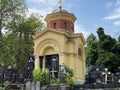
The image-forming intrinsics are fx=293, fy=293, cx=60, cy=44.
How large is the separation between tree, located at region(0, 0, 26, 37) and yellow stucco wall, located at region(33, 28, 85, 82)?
340cm

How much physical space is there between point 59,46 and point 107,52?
7179 millimetres

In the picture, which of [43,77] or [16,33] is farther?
[16,33]

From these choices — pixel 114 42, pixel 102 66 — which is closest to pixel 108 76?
pixel 102 66

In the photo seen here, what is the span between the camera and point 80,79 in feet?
97.6

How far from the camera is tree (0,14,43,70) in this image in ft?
97.7

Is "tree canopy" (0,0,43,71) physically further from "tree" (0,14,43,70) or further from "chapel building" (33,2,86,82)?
"chapel building" (33,2,86,82)

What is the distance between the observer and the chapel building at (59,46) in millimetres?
28906

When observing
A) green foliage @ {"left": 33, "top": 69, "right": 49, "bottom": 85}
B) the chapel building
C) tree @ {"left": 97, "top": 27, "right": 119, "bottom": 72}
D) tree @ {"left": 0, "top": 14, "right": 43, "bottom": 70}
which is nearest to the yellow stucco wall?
Result: the chapel building

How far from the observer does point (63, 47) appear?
28734mm

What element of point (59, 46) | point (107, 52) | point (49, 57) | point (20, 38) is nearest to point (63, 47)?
point (59, 46)

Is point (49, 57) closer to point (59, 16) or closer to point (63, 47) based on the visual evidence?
point (63, 47)

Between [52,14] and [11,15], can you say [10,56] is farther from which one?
[52,14]

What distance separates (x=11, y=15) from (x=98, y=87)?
548 inches

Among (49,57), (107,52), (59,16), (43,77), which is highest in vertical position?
(59,16)
